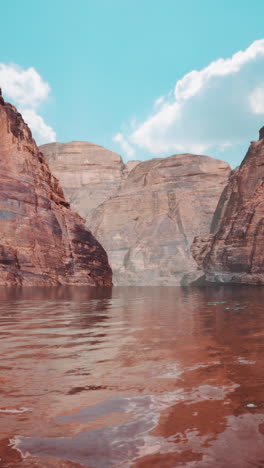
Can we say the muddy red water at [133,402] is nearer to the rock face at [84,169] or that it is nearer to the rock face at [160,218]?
the rock face at [160,218]

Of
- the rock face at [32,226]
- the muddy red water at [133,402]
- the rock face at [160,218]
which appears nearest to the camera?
the muddy red water at [133,402]

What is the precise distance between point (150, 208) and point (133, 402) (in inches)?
3192

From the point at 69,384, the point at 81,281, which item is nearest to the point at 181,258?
the point at 81,281

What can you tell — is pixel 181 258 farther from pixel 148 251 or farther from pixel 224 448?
pixel 224 448

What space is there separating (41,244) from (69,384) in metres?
27.3

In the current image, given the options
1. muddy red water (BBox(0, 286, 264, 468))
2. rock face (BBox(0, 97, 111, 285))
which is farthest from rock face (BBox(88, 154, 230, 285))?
muddy red water (BBox(0, 286, 264, 468))

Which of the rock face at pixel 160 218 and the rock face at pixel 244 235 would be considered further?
the rock face at pixel 160 218

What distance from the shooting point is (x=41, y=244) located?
2927cm

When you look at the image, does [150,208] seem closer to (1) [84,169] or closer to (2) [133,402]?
(1) [84,169]

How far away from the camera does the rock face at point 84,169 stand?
96938 mm

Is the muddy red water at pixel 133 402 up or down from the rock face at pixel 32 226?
down

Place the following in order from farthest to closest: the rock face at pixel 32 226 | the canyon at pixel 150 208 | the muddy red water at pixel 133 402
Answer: the canyon at pixel 150 208
the rock face at pixel 32 226
the muddy red water at pixel 133 402

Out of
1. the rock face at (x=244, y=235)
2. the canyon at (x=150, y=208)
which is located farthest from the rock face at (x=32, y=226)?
the canyon at (x=150, y=208)

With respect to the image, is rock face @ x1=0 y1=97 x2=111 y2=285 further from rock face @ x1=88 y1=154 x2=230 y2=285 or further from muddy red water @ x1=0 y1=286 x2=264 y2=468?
rock face @ x1=88 y1=154 x2=230 y2=285
